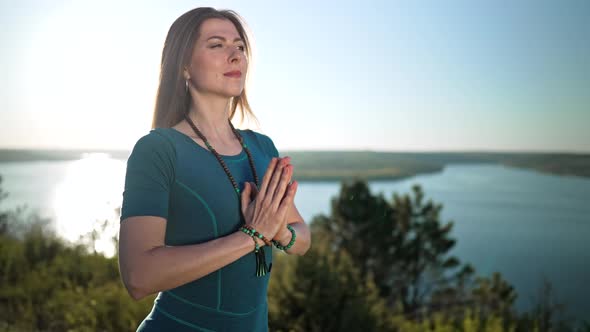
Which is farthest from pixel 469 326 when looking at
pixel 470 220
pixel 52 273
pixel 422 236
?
pixel 470 220

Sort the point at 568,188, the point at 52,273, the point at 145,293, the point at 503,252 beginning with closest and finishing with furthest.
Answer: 1. the point at 145,293
2. the point at 52,273
3. the point at 503,252
4. the point at 568,188

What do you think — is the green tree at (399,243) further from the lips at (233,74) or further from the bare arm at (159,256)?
the bare arm at (159,256)

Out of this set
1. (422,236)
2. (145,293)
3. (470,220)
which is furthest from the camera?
(470,220)

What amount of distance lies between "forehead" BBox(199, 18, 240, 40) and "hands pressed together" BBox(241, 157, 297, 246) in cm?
51

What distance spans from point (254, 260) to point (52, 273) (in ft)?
17.4

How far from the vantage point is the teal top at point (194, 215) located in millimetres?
1293

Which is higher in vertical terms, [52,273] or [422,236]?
[52,273]

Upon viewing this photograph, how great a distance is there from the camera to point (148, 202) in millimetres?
1246

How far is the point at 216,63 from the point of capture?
151 cm

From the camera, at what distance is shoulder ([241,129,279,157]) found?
180cm

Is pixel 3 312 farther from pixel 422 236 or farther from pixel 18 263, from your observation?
pixel 422 236

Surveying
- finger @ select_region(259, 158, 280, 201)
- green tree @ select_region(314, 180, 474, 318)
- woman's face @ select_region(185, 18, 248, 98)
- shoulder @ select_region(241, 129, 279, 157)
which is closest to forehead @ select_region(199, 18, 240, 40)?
woman's face @ select_region(185, 18, 248, 98)

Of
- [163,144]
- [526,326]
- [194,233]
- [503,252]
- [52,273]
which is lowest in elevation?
[503,252]

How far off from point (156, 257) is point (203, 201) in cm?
23
